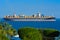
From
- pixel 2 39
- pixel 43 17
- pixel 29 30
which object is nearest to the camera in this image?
pixel 2 39

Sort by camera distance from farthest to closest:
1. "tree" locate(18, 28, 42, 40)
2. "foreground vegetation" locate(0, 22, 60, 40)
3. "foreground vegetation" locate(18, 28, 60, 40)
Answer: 1. "foreground vegetation" locate(18, 28, 60, 40)
2. "tree" locate(18, 28, 42, 40)
3. "foreground vegetation" locate(0, 22, 60, 40)

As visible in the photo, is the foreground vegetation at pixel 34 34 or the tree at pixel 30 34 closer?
the tree at pixel 30 34

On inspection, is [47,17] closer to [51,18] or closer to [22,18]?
[51,18]

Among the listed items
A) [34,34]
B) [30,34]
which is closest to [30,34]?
[30,34]

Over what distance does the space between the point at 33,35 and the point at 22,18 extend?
5846 centimetres

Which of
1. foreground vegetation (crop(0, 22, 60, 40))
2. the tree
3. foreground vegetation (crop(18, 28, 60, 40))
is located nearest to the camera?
foreground vegetation (crop(0, 22, 60, 40))

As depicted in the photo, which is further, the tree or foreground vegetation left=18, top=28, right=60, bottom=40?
foreground vegetation left=18, top=28, right=60, bottom=40

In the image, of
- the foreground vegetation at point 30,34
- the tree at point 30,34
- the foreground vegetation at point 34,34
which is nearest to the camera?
the foreground vegetation at point 30,34

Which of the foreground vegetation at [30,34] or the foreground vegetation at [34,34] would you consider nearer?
the foreground vegetation at [30,34]

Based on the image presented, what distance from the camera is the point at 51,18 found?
247ft

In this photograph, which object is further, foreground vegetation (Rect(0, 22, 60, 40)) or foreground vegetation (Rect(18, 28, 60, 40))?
foreground vegetation (Rect(18, 28, 60, 40))

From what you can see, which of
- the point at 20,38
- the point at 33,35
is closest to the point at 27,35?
the point at 33,35

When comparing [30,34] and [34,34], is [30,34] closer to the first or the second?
[30,34]

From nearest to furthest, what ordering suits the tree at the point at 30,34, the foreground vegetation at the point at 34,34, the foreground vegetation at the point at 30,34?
the foreground vegetation at the point at 30,34
the tree at the point at 30,34
the foreground vegetation at the point at 34,34
